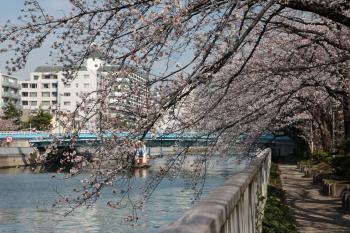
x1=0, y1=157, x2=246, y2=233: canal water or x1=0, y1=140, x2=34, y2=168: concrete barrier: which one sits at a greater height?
x1=0, y1=140, x2=34, y2=168: concrete barrier

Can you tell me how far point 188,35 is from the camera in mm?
A: 7988

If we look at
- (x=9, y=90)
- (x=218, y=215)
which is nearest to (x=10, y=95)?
(x=9, y=90)

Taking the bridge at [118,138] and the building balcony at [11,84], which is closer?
the bridge at [118,138]

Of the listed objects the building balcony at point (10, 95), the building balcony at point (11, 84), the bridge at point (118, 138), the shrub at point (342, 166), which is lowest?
the shrub at point (342, 166)

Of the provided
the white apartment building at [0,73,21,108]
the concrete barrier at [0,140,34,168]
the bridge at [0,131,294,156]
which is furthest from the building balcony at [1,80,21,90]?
the bridge at [0,131,294,156]

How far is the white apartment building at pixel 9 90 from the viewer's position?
107m

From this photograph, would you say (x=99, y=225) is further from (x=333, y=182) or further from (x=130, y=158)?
(x=130, y=158)

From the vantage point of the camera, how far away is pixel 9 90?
11138 centimetres

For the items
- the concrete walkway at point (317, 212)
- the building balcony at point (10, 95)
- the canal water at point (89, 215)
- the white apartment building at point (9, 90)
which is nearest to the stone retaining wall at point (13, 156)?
the canal water at point (89, 215)

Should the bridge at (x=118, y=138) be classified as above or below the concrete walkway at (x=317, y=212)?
above

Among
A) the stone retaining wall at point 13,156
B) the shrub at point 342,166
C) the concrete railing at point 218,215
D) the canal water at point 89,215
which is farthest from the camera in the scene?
the stone retaining wall at point 13,156

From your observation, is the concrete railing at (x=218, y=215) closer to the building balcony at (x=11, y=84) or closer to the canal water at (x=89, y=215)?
the canal water at (x=89, y=215)

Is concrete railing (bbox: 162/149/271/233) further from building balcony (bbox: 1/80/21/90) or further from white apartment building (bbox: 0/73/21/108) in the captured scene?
building balcony (bbox: 1/80/21/90)

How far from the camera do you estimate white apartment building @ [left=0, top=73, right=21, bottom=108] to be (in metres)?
107
